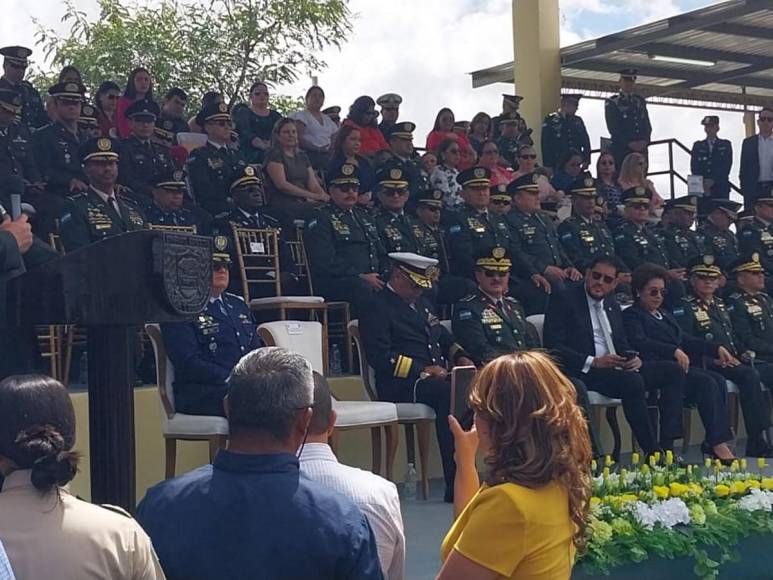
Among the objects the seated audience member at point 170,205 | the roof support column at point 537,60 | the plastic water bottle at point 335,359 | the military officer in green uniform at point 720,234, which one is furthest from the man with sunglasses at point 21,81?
the roof support column at point 537,60

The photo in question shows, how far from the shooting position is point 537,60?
12914 millimetres

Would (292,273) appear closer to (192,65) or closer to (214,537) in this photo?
(214,537)

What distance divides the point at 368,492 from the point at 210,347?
3.40 m

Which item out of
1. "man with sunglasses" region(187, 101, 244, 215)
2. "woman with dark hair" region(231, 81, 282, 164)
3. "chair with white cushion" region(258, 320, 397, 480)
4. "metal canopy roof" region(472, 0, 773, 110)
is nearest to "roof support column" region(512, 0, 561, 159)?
"metal canopy roof" region(472, 0, 773, 110)

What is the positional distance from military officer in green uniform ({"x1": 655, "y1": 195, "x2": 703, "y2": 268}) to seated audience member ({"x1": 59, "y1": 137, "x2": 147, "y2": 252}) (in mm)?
4405

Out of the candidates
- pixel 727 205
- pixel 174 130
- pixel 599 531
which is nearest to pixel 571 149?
pixel 727 205

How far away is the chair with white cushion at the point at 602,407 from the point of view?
6.97m

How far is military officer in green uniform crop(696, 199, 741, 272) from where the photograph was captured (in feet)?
32.5

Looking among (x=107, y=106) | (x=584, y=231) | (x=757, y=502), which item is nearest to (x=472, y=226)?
(x=584, y=231)

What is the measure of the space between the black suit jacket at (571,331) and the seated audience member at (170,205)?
227cm

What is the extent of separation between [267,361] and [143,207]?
5.71m

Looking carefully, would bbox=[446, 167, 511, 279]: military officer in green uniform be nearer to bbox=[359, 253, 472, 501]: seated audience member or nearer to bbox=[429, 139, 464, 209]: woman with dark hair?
bbox=[429, 139, 464, 209]: woman with dark hair

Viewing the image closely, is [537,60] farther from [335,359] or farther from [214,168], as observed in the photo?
[335,359]

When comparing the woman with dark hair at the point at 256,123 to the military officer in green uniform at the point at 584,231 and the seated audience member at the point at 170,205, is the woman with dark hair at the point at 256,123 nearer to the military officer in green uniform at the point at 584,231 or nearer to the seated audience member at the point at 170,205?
the seated audience member at the point at 170,205
